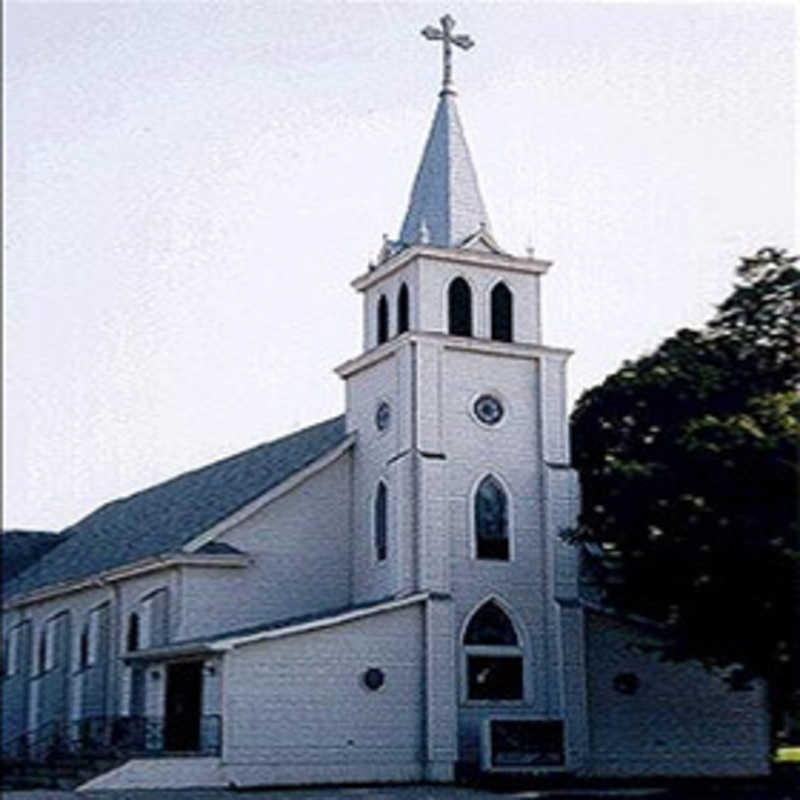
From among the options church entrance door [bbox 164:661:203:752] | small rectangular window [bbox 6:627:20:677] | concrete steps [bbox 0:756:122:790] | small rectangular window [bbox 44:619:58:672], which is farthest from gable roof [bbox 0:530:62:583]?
church entrance door [bbox 164:661:203:752]

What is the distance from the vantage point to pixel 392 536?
36375 mm

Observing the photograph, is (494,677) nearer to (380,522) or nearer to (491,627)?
(491,627)

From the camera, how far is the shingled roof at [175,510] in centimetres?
4100

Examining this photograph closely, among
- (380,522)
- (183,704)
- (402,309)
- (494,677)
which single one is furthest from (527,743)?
(402,309)

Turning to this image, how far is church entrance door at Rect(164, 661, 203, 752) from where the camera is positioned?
37.1 meters

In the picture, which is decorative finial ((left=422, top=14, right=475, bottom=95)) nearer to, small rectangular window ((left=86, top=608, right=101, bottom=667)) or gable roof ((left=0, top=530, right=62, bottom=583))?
small rectangular window ((left=86, top=608, right=101, bottom=667))

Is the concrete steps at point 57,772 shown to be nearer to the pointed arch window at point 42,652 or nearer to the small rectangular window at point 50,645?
the small rectangular window at point 50,645

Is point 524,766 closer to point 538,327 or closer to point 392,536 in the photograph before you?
point 392,536

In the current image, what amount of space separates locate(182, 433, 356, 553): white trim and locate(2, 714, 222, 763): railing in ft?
14.9

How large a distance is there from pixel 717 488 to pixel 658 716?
10.1m

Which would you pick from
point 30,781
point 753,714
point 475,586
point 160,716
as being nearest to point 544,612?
point 475,586

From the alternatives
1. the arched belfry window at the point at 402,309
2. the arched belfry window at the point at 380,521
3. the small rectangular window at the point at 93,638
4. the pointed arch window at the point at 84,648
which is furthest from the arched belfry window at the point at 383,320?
the pointed arch window at the point at 84,648

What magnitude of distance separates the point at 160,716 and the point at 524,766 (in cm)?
937

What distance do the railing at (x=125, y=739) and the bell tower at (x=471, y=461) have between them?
571 centimetres
